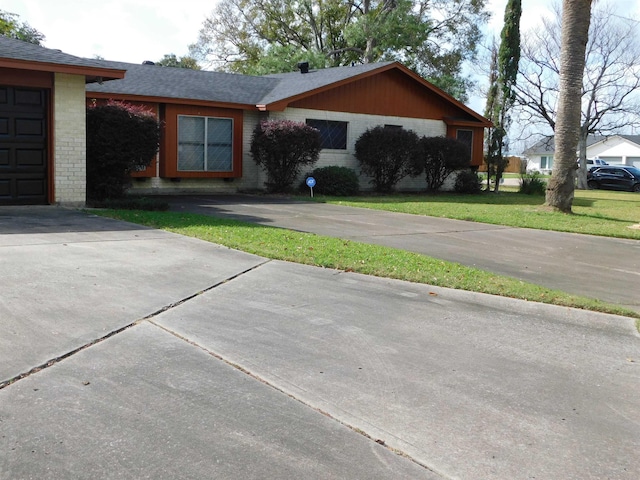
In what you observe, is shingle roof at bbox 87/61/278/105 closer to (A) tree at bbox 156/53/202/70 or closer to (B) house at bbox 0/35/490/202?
(B) house at bbox 0/35/490/202

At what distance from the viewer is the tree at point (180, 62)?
156 feet

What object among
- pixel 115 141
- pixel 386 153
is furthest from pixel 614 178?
pixel 115 141

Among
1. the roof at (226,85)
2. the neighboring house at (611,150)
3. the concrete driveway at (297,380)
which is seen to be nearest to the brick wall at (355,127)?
the roof at (226,85)

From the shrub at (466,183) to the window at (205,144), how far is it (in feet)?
31.2

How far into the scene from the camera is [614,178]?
3862cm

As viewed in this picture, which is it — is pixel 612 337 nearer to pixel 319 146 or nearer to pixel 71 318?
pixel 71 318

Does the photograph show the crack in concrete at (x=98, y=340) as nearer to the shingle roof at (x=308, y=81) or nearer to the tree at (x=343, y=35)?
the shingle roof at (x=308, y=81)

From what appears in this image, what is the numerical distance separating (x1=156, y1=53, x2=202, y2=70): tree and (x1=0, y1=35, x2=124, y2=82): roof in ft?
110

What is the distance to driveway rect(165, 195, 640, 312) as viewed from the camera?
834 cm

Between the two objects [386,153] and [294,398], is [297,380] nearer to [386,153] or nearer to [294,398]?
[294,398]

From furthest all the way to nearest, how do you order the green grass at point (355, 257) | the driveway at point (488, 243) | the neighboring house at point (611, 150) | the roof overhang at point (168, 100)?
the neighboring house at point (611, 150)
the roof overhang at point (168, 100)
the driveway at point (488, 243)
the green grass at point (355, 257)

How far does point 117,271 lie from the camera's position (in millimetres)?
7312

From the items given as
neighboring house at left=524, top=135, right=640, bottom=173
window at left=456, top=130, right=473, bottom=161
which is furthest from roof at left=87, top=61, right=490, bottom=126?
neighboring house at left=524, top=135, right=640, bottom=173

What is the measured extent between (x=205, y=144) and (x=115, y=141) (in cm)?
665
